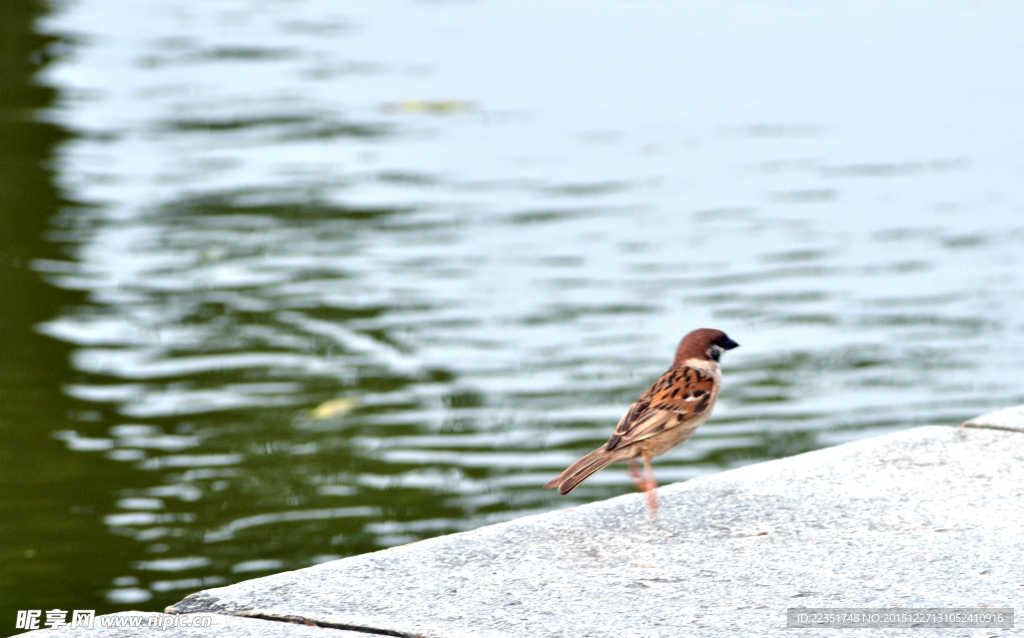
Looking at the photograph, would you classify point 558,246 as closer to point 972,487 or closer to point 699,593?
point 972,487

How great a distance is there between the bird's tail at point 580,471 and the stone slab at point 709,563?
0.11 metres

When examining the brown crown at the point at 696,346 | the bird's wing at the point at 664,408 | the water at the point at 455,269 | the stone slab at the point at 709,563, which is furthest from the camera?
the water at the point at 455,269

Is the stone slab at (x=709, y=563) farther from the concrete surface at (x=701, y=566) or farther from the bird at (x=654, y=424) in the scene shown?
the bird at (x=654, y=424)

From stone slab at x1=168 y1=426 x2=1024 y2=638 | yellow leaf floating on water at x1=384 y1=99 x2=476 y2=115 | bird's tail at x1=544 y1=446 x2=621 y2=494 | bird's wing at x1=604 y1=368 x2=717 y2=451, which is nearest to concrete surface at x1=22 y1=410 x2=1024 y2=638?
stone slab at x1=168 y1=426 x2=1024 y2=638

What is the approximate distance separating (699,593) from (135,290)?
6.41 m

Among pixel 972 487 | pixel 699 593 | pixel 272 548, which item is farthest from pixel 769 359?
pixel 699 593

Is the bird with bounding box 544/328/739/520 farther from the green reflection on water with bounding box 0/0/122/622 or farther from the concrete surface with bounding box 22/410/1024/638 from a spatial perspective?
the green reflection on water with bounding box 0/0/122/622

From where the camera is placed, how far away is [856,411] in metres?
7.70

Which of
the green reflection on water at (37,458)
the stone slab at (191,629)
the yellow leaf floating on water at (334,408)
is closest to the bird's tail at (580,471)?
the stone slab at (191,629)

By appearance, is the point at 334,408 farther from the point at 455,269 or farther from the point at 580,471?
the point at 580,471

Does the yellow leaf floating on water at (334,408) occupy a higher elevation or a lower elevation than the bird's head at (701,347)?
lower

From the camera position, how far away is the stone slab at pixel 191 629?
12.0ft

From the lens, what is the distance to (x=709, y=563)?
4137 mm

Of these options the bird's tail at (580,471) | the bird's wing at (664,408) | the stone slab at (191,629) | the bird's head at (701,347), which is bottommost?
the stone slab at (191,629)
